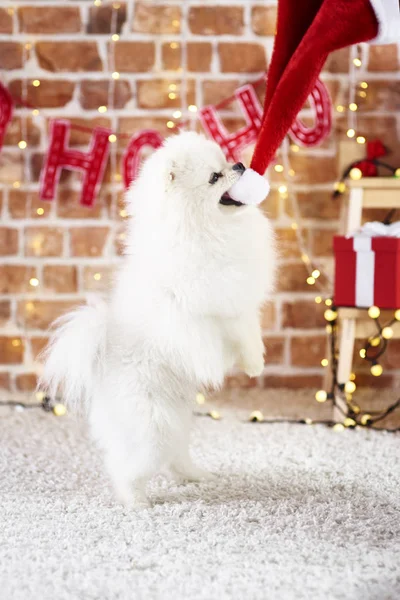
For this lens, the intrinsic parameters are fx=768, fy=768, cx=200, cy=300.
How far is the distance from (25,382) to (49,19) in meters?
1.17

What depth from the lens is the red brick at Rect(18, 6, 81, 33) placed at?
2432mm

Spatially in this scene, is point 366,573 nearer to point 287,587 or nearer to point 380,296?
point 287,587

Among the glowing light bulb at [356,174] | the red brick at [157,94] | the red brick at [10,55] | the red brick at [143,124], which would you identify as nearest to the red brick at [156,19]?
the red brick at [157,94]

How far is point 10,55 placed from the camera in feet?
8.02

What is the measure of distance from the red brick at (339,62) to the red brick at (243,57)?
21 centimetres

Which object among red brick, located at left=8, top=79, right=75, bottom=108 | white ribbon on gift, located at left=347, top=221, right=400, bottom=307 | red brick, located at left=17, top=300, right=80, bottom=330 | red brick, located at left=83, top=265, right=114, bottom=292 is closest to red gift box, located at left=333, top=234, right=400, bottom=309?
white ribbon on gift, located at left=347, top=221, right=400, bottom=307

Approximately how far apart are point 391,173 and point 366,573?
154cm

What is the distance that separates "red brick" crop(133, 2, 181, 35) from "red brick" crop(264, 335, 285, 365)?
3.38 ft

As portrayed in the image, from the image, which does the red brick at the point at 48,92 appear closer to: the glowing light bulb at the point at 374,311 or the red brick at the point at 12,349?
the red brick at the point at 12,349

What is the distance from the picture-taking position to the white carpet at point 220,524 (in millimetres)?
1153

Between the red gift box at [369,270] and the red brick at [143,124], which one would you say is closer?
the red gift box at [369,270]

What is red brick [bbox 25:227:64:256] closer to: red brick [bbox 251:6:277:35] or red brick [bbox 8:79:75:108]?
red brick [bbox 8:79:75:108]

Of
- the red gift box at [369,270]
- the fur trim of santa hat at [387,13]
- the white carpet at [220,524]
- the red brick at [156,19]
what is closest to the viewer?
the white carpet at [220,524]

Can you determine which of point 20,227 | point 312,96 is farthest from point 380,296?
point 20,227
